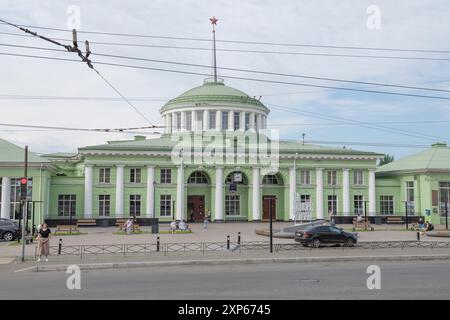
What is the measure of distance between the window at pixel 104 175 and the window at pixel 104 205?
1706 millimetres

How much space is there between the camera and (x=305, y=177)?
216 ft

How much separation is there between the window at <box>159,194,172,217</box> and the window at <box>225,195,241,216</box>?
23.4 feet

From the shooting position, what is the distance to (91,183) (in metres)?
59.6

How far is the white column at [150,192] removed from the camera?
60.7 m

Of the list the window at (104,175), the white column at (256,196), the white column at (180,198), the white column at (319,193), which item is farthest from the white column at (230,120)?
the window at (104,175)

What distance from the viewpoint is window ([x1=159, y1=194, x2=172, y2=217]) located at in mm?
61819

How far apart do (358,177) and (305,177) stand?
272 inches

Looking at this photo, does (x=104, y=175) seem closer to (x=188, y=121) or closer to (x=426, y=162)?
(x=188, y=121)

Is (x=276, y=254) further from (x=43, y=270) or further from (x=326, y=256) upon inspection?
(x=43, y=270)

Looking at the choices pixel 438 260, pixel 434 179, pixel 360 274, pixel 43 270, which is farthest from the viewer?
pixel 434 179

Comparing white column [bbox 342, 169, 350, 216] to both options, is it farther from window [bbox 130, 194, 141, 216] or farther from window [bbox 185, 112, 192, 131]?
window [bbox 130, 194, 141, 216]

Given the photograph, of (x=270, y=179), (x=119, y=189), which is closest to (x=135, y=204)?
(x=119, y=189)
